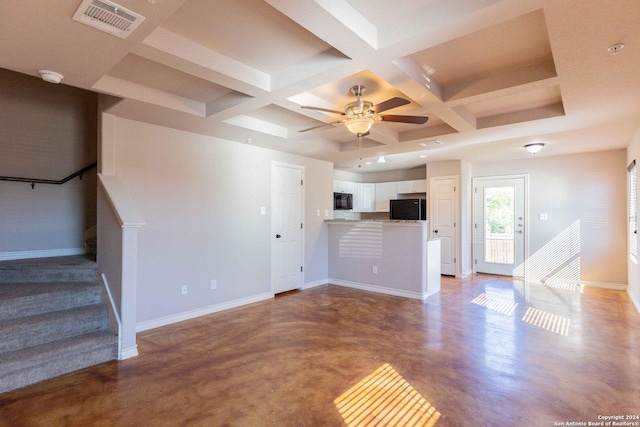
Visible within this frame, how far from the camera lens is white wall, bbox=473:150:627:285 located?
531 centimetres

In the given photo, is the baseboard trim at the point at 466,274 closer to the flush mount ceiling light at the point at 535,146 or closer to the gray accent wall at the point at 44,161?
the flush mount ceiling light at the point at 535,146

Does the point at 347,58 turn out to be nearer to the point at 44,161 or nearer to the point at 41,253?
the point at 44,161

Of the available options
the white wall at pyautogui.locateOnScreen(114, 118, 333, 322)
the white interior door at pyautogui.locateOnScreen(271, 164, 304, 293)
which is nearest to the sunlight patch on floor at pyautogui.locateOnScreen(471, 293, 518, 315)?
the white interior door at pyautogui.locateOnScreen(271, 164, 304, 293)

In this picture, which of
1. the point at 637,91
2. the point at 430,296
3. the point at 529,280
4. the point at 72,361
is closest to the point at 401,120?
the point at 637,91

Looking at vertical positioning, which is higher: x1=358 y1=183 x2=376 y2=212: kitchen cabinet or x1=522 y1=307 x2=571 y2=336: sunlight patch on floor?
x1=358 y1=183 x2=376 y2=212: kitchen cabinet

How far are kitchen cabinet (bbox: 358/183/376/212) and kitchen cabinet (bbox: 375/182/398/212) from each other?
119 mm

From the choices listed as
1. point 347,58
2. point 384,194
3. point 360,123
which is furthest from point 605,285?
point 347,58

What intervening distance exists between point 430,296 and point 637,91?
11.1 feet

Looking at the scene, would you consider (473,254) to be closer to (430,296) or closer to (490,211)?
(490,211)

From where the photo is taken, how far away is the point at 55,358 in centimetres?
248

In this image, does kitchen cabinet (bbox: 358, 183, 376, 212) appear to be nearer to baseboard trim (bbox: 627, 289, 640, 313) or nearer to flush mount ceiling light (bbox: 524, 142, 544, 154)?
flush mount ceiling light (bbox: 524, 142, 544, 154)

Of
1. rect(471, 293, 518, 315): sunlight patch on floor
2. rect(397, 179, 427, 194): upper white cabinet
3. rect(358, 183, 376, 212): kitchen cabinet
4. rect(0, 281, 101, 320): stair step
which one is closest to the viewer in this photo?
rect(0, 281, 101, 320): stair step

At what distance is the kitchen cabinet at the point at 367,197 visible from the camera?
8055 millimetres

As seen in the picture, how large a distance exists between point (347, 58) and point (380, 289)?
3.90 m
